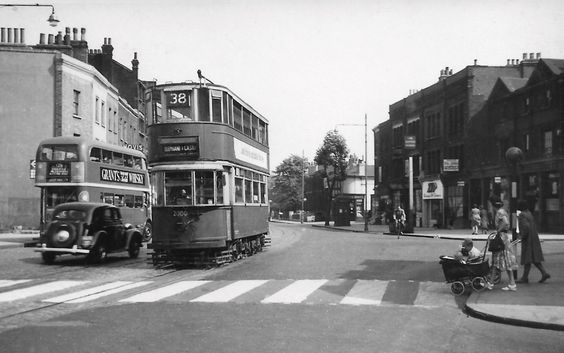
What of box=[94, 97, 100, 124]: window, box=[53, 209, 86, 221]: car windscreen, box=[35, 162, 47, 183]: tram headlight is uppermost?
box=[94, 97, 100, 124]: window

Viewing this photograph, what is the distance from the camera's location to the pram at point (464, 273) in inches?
473

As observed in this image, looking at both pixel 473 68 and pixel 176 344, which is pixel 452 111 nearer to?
pixel 473 68

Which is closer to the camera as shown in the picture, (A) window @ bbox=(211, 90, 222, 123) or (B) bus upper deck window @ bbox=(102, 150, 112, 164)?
(A) window @ bbox=(211, 90, 222, 123)

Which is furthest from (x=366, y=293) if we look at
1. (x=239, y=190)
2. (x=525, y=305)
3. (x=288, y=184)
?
(x=288, y=184)

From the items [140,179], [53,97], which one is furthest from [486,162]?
[53,97]

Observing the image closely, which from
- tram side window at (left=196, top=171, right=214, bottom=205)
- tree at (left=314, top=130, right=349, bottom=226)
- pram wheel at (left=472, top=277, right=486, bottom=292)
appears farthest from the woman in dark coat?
tree at (left=314, top=130, right=349, bottom=226)

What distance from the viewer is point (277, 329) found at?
848 centimetres

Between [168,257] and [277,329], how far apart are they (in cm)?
1006

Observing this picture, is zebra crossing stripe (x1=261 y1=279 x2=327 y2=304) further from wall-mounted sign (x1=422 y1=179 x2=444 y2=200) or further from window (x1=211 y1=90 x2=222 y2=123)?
wall-mounted sign (x1=422 y1=179 x2=444 y2=200)

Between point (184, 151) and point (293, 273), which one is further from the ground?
point (184, 151)

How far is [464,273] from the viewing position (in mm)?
12047

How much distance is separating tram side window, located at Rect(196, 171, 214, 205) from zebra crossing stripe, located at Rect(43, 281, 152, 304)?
3512mm

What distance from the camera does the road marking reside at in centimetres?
1117

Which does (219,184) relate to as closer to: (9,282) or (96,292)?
(96,292)
